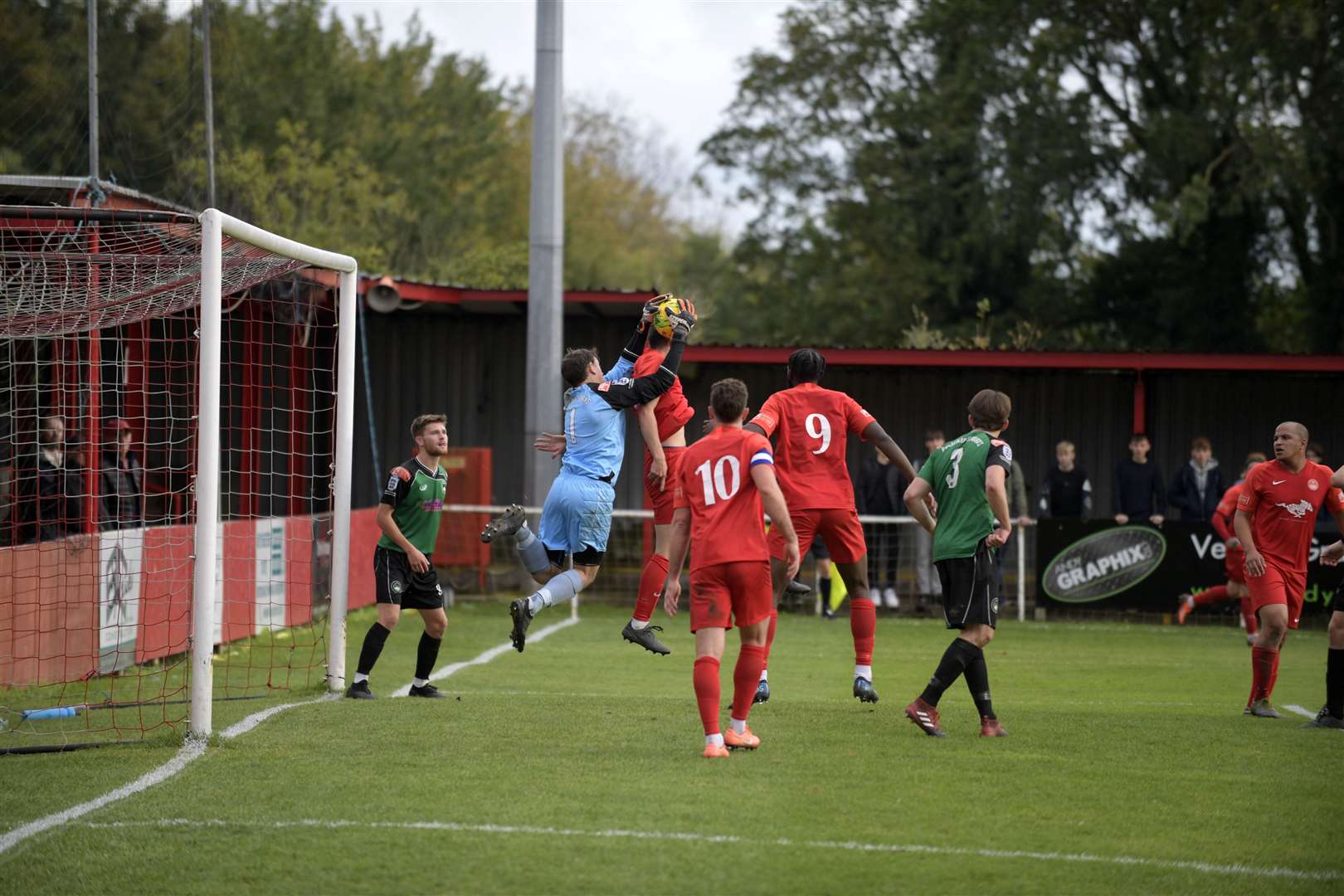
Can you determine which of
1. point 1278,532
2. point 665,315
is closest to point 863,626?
point 665,315

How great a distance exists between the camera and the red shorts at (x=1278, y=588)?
9.50 m

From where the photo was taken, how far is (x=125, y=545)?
1173 centimetres

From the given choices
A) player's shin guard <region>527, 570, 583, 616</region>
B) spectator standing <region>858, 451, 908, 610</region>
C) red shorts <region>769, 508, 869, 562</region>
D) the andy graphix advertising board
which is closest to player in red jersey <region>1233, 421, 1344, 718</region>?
red shorts <region>769, 508, 869, 562</region>

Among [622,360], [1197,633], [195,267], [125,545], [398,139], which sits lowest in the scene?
[1197,633]

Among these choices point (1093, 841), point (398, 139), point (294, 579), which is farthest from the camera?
point (398, 139)

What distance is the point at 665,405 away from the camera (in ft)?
31.2

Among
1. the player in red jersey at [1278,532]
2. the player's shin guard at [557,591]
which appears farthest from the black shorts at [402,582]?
the player in red jersey at [1278,532]

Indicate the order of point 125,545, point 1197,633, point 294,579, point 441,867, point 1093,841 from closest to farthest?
point 441,867 < point 1093,841 < point 125,545 < point 294,579 < point 1197,633

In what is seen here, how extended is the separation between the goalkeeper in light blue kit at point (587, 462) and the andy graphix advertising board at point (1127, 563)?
31.4 feet

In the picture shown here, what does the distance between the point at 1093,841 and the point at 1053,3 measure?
3317 centimetres

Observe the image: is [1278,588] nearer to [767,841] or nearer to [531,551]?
[531,551]

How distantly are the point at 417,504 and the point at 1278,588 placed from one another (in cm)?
575

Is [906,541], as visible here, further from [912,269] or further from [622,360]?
[912,269]

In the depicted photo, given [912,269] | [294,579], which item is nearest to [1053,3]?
[912,269]
